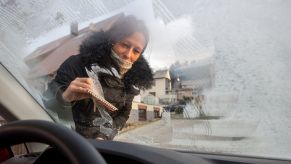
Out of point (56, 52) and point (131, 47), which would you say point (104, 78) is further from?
point (56, 52)

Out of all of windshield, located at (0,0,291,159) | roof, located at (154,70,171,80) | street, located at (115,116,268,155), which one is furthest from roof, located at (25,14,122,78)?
street, located at (115,116,268,155)

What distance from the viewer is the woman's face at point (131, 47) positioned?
237 centimetres

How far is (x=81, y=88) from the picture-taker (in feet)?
8.21

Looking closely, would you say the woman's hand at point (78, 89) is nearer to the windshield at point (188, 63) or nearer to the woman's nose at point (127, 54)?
the windshield at point (188, 63)

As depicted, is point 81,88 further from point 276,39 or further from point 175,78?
point 276,39

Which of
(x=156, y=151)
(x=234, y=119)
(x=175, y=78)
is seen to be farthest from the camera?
(x=175, y=78)

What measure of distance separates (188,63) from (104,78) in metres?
0.58

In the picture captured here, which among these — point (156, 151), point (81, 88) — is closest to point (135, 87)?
point (81, 88)

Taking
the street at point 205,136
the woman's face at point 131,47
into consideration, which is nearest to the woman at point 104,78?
the woman's face at point 131,47

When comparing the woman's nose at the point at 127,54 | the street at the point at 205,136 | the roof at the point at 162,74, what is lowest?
the street at the point at 205,136

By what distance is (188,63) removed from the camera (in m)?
2.21

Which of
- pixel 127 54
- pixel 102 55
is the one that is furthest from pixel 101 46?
pixel 127 54

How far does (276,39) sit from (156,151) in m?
0.94

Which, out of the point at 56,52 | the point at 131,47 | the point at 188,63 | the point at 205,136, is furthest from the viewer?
the point at 56,52
